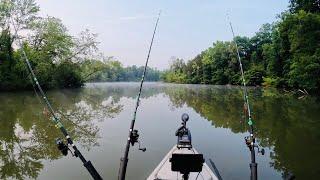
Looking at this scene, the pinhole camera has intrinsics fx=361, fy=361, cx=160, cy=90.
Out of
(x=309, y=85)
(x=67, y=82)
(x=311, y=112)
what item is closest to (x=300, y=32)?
(x=309, y=85)

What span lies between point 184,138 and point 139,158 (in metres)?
3.62

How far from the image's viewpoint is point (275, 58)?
5859 centimetres

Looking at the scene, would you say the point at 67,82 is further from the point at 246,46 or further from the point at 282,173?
the point at 282,173

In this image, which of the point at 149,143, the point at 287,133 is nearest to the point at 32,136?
the point at 149,143

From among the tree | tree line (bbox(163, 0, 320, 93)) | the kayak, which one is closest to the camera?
the kayak

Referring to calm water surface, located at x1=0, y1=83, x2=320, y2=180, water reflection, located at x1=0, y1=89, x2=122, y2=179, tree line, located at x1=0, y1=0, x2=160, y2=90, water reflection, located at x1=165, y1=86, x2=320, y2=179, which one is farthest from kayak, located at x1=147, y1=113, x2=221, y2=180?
tree line, located at x1=0, y1=0, x2=160, y2=90

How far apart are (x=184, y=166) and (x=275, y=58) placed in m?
56.2

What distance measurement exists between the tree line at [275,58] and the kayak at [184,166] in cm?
481

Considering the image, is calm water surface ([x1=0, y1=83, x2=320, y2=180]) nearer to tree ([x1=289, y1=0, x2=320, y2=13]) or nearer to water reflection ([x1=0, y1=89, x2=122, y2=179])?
water reflection ([x1=0, y1=89, x2=122, y2=179])

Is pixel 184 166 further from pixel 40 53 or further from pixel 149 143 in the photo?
pixel 40 53

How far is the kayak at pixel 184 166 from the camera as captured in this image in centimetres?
577

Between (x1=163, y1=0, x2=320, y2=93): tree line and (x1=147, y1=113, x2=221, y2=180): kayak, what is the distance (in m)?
4.81

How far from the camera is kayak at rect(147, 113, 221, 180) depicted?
18.9ft

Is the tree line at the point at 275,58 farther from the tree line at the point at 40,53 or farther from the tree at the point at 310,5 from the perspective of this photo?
the tree line at the point at 40,53
